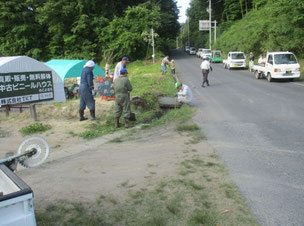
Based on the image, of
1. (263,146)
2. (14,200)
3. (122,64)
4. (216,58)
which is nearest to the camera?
(14,200)

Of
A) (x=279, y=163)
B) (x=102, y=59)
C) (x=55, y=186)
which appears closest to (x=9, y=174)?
(x=55, y=186)

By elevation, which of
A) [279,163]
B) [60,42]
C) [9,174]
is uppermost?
[60,42]

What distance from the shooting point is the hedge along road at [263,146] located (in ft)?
12.9

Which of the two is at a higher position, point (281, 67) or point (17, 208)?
point (281, 67)

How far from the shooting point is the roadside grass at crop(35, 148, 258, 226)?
3.56 m

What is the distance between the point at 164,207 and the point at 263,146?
11.1 feet

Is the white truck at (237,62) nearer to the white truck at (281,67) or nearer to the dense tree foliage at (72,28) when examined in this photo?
the white truck at (281,67)

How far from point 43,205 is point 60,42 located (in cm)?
3981

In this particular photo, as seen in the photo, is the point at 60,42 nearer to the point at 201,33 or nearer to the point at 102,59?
the point at 102,59

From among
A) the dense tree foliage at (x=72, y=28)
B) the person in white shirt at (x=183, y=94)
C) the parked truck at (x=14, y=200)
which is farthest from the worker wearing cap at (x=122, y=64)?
the dense tree foliage at (x=72, y=28)

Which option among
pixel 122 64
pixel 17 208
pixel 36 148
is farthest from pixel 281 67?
pixel 17 208

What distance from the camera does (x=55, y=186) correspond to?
4551 mm

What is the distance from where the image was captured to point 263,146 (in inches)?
251

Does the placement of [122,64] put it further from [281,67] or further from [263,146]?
[281,67]
